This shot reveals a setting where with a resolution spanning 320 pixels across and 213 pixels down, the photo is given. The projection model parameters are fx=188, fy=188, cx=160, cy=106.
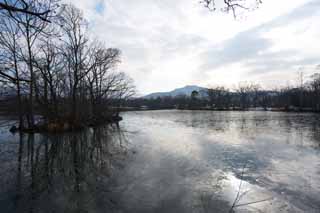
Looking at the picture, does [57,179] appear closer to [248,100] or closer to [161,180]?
[161,180]

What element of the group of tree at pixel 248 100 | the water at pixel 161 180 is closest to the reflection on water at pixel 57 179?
the water at pixel 161 180

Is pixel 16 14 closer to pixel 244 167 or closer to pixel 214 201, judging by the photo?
pixel 214 201

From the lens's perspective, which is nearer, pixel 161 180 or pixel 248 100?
pixel 161 180

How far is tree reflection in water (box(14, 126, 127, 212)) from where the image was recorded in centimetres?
390

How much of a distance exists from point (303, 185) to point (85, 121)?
62.4 ft

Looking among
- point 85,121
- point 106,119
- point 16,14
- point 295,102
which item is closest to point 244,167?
point 16,14

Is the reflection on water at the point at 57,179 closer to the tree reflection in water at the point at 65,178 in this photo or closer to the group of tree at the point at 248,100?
the tree reflection in water at the point at 65,178

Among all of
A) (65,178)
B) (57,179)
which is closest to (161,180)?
(65,178)

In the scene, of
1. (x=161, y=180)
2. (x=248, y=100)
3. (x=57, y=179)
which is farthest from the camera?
(x=248, y=100)

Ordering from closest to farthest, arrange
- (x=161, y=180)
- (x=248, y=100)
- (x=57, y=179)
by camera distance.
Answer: (x=161, y=180), (x=57, y=179), (x=248, y=100)

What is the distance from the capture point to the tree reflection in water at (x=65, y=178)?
12.8 ft

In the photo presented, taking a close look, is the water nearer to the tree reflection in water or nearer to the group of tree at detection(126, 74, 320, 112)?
the tree reflection in water

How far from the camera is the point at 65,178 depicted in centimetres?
546

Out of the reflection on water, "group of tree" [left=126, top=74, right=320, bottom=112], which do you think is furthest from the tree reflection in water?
"group of tree" [left=126, top=74, right=320, bottom=112]
